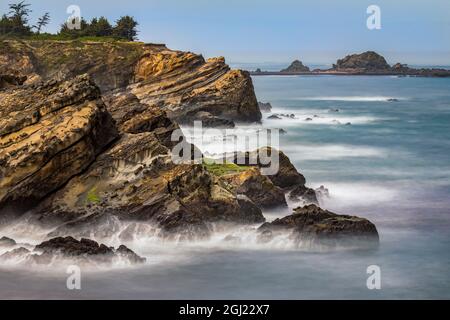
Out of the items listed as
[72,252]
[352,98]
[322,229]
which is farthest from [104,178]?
[352,98]

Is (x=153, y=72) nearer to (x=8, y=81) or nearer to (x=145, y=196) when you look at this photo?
(x=8, y=81)

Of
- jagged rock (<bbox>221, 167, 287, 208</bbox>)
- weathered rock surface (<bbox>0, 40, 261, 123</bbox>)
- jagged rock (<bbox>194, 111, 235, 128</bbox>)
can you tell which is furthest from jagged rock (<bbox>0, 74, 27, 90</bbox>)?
jagged rock (<bbox>194, 111, 235, 128</bbox>)

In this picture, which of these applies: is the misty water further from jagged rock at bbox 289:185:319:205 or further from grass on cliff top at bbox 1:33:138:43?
grass on cliff top at bbox 1:33:138:43

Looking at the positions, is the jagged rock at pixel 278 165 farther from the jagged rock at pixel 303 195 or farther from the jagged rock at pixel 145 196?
the jagged rock at pixel 145 196

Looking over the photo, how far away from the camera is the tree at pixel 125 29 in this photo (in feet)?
250

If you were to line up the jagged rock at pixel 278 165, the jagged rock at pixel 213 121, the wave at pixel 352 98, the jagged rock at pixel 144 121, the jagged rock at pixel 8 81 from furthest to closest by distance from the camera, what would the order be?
1. the wave at pixel 352 98
2. the jagged rock at pixel 213 121
3. the jagged rock at pixel 8 81
4. the jagged rock at pixel 144 121
5. the jagged rock at pixel 278 165

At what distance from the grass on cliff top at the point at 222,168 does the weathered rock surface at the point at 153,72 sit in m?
27.1

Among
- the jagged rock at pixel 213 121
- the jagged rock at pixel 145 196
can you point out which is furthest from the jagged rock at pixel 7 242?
the jagged rock at pixel 213 121

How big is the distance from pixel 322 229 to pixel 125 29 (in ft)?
181

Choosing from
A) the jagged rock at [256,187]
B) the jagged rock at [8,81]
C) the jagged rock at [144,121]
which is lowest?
the jagged rock at [256,187]

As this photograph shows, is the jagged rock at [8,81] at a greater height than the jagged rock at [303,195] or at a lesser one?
→ greater

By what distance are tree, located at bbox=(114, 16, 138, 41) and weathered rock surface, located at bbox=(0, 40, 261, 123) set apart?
691 cm

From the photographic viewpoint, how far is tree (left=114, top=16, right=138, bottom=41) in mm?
76250

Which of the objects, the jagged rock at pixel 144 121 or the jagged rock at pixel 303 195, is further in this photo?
the jagged rock at pixel 144 121
